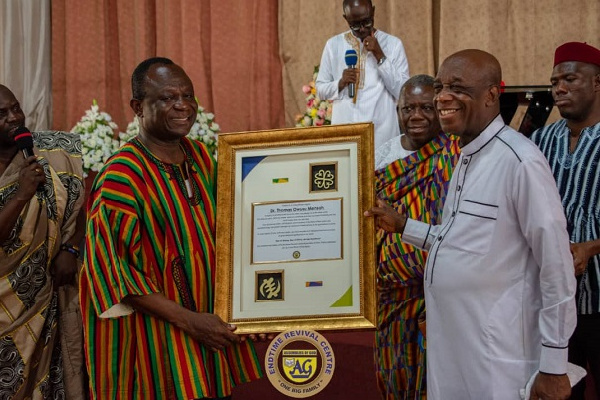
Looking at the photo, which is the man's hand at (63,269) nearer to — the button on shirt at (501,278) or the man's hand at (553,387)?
the button on shirt at (501,278)

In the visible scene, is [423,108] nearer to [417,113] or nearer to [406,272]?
[417,113]

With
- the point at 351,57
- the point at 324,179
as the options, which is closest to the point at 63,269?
the point at 324,179

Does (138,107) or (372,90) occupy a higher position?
(372,90)

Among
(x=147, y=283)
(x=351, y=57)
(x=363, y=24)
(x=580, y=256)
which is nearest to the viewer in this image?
(x=147, y=283)

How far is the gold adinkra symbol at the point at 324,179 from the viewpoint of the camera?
3.19m

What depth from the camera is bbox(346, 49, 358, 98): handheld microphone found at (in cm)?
603

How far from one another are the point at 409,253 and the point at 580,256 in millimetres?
767

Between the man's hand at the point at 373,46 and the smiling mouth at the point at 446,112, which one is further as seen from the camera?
the man's hand at the point at 373,46

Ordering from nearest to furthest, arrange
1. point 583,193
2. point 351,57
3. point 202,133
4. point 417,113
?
point 583,193 → point 417,113 → point 351,57 → point 202,133

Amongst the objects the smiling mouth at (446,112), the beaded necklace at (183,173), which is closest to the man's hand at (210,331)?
the beaded necklace at (183,173)

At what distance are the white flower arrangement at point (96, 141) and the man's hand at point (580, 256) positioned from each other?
159 inches

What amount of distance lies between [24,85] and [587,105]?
695 centimetres

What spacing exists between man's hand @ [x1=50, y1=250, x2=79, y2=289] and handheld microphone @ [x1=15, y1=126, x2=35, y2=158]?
0.58 meters

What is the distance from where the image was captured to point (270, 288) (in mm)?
3100
